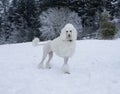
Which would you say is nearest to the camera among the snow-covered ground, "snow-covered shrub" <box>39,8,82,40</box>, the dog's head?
the snow-covered ground

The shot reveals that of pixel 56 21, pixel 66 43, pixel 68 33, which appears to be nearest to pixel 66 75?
pixel 66 43

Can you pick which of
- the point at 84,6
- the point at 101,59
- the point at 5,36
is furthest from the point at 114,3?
the point at 101,59

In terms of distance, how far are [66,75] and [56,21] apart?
883 inches

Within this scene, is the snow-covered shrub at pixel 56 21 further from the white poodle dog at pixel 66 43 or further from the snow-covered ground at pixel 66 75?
the white poodle dog at pixel 66 43

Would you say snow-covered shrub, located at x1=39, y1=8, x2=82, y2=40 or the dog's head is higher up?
the dog's head

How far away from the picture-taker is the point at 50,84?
6824 mm

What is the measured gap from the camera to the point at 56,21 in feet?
97.3

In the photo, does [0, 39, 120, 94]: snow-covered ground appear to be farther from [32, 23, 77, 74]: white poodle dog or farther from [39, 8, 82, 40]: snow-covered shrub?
[39, 8, 82, 40]: snow-covered shrub

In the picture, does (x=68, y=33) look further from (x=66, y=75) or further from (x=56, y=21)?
(x=56, y=21)

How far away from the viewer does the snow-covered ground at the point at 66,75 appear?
21.3 feet

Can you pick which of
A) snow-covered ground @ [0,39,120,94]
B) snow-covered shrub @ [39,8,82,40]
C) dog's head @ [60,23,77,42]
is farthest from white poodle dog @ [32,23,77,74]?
snow-covered shrub @ [39,8,82,40]

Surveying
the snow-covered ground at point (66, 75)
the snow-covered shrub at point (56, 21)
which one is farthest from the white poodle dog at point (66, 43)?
the snow-covered shrub at point (56, 21)

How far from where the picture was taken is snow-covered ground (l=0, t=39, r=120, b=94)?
650 centimetres

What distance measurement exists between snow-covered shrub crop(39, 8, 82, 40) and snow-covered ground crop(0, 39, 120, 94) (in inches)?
747
